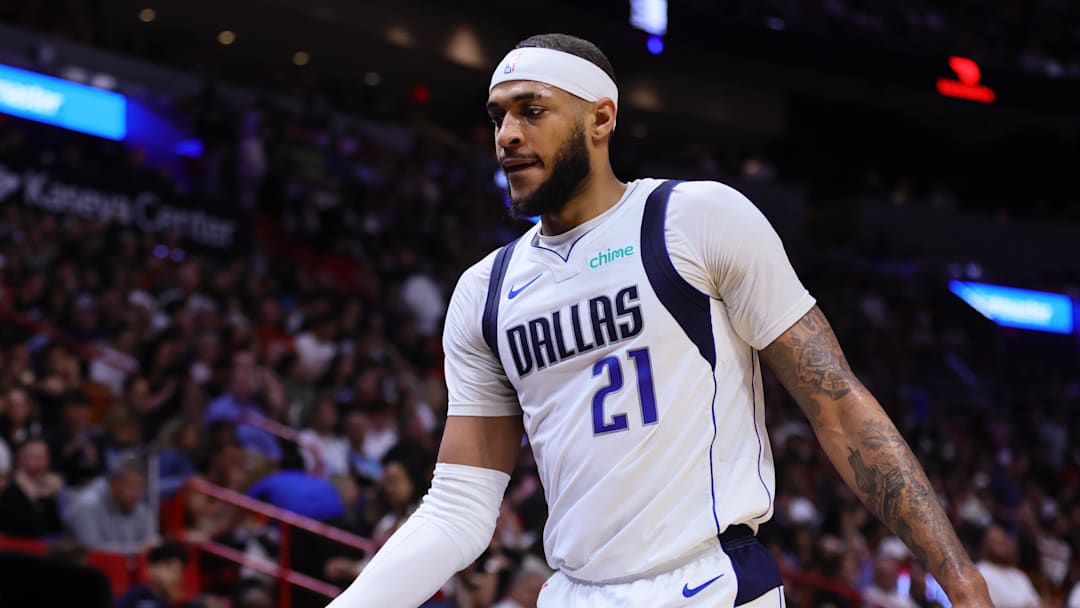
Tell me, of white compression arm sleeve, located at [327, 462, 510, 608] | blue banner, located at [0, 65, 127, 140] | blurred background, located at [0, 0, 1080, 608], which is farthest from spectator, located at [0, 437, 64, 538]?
blue banner, located at [0, 65, 127, 140]

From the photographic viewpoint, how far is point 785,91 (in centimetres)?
2392

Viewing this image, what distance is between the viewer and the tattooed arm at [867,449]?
2.64m

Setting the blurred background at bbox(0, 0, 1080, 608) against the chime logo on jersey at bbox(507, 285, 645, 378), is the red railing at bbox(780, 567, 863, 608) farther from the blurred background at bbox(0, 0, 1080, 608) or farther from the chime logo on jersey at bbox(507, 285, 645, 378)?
the chime logo on jersey at bbox(507, 285, 645, 378)

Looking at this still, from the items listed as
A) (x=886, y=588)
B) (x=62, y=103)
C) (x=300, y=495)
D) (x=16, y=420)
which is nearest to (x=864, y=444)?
(x=300, y=495)

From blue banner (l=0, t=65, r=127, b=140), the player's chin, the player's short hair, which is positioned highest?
blue banner (l=0, t=65, r=127, b=140)

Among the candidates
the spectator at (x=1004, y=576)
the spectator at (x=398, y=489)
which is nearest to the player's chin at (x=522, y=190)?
the spectator at (x=398, y=489)

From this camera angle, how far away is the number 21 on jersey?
2.94m

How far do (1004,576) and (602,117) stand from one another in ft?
24.4

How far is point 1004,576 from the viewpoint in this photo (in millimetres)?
9547

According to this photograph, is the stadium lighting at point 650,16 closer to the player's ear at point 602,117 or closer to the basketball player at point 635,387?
the player's ear at point 602,117

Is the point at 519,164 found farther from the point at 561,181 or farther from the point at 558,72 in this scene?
the point at 558,72

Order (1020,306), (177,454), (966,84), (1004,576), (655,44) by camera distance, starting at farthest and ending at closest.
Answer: (1020,306) → (966,84) → (655,44) → (1004,576) → (177,454)

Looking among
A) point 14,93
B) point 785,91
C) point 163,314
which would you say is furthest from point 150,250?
point 785,91

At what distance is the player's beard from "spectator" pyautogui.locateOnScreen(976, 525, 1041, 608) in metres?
7.23
